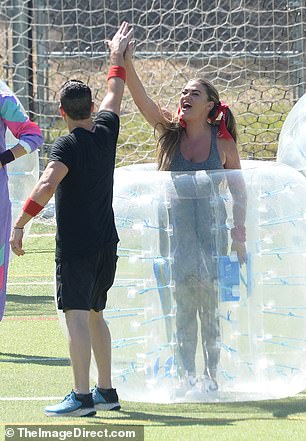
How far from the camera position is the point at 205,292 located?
605 cm

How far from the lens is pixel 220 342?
6.06 metres

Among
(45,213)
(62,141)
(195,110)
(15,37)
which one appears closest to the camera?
(62,141)

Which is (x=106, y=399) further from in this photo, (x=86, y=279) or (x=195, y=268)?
(x=195, y=268)

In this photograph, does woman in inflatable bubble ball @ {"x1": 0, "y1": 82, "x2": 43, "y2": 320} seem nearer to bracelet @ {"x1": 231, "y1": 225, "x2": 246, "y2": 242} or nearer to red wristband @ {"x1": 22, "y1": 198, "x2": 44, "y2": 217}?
red wristband @ {"x1": 22, "y1": 198, "x2": 44, "y2": 217}

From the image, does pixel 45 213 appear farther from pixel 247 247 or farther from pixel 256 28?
pixel 247 247

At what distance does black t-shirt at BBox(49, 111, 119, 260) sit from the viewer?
5.80 metres

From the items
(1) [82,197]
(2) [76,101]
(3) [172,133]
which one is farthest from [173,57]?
(1) [82,197]

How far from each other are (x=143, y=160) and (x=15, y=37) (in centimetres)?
205

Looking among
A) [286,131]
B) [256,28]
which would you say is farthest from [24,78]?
[286,131]

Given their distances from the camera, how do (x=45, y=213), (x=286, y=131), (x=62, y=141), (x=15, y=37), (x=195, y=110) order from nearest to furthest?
(x=62, y=141), (x=195, y=110), (x=286, y=131), (x=45, y=213), (x=15, y=37)

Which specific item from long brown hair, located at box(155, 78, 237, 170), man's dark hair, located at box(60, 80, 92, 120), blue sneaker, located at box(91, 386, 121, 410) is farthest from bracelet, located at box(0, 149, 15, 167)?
blue sneaker, located at box(91, 386, 121, 410)

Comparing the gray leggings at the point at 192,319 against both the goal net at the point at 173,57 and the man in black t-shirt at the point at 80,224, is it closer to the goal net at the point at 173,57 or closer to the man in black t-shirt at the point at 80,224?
the man in black t-shirt at the point at 80,224

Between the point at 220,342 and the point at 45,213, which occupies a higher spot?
the point at 45,213

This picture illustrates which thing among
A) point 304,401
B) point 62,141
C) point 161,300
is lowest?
point 304,401
